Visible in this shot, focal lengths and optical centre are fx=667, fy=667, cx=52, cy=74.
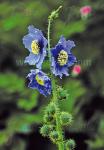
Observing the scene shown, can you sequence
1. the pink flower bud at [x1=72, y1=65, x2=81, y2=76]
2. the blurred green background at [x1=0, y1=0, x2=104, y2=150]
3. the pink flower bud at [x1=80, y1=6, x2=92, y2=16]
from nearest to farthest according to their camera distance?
the pink flower bud at [x1=72, y1=65, x2=81, y2=76] < the blurred green background at [x1=0, y1=0, x2=104, y2=150] < the pink flower bud at [x1=80, y1=6, x2=92, y2=16]

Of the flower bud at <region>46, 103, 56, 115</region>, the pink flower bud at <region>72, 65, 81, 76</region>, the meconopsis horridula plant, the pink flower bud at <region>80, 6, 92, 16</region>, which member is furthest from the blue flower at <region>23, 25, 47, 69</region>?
the pink flower bud at <region>80, 6, 92, 16</region>

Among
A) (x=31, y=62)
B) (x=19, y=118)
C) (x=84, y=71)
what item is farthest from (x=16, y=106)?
(x=31, y=62)

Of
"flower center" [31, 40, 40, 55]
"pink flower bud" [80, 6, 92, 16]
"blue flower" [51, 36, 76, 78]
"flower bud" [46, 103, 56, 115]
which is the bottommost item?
"flower bud" [46, 103, 56, 115]

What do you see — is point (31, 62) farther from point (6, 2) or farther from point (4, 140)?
point (6, 2)

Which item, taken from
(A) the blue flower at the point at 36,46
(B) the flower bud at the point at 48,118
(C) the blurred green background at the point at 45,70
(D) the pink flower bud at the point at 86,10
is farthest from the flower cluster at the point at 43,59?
(D) the pink flower bud at the point at 86,10

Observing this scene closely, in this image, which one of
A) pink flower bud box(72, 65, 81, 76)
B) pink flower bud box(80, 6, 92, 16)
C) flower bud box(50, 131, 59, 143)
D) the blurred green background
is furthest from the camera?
pink flower bud box(80, 6, 92, 16)

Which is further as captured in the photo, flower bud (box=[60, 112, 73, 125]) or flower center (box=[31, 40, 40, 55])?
flower center (box=[31, 40, 40, 55])

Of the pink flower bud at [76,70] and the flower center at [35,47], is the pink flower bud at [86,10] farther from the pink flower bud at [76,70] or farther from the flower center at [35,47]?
the flower center at [35,47]

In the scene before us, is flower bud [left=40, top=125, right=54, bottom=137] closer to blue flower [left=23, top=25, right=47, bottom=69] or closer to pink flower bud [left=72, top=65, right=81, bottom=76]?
blue flower [left=23, top=25, right=47, bottom=69]
